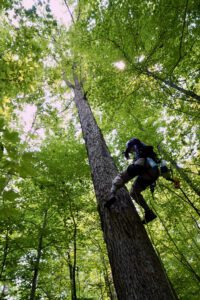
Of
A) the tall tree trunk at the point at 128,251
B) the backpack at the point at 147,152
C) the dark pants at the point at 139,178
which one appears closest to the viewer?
the tall tree trunk at the point at 128,251

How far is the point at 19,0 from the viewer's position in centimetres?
491

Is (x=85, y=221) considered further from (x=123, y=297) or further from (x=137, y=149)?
(x=123, y=297)

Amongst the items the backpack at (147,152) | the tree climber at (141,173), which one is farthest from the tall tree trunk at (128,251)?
the backpack at (147,152)

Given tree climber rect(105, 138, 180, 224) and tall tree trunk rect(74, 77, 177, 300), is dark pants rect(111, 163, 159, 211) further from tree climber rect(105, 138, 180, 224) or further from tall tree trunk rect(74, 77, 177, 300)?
tall tree trunk rect(74, 77, 177, 300)

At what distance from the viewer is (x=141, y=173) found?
3291 mm

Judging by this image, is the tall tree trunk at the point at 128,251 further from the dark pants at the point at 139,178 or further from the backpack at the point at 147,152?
the backpack at the point at 147,152

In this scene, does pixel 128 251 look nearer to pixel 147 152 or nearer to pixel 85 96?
pixel 147 152

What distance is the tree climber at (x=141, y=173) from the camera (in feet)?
10.2

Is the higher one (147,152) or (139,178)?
(147,152)

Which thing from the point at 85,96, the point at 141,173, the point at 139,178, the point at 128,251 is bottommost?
the point at 128,251

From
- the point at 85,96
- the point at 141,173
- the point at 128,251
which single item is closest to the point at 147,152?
the point at 141,173

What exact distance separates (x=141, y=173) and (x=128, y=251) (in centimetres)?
121

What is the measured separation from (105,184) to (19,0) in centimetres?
450

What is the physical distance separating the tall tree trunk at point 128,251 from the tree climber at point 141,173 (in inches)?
8.7
